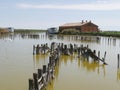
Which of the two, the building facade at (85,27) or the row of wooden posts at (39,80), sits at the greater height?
the building facade at (85,27)

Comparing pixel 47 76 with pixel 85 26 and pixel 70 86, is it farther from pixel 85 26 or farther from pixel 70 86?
pixel 85 26

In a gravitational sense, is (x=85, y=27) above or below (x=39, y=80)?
above

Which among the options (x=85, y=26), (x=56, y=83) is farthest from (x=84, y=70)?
(x=85, y=26)

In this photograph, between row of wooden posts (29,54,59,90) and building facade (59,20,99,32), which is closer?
row of wooden posts (29,54,59,90)

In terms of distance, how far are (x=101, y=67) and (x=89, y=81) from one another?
6.92 metres

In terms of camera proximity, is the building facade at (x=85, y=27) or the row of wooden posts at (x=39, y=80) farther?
the building facade at (x=85, y=27)

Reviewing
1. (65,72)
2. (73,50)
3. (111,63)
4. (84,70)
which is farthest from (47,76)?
(73,50)

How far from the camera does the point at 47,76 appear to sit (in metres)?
19.7

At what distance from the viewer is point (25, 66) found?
2822 centimetres

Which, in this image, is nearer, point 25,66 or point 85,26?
point 25,66

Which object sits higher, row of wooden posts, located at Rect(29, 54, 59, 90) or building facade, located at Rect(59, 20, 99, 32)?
building facade, located at Rect(59, 20, 99, 32)

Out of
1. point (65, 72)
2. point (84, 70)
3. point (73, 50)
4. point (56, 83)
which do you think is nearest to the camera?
point (56, 83)

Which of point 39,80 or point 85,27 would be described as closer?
point 39,80

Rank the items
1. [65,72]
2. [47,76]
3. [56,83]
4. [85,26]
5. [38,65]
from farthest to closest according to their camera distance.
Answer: [85,26]
[38,65]
[65,72]
[56,83]
[47,76]
